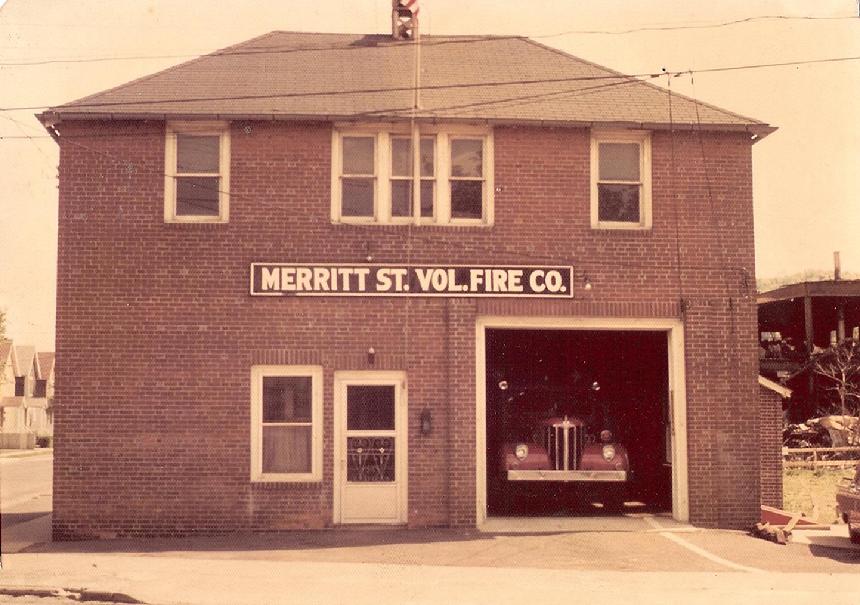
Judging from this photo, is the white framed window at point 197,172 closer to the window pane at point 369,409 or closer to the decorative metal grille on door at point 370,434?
the window pane at point 369,409

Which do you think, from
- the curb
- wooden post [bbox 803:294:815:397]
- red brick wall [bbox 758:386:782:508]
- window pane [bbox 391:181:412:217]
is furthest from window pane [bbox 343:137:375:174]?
the curb

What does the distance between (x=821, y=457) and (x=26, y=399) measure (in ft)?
153

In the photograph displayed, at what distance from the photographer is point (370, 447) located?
53.2 ft

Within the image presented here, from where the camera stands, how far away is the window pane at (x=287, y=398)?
16.1m

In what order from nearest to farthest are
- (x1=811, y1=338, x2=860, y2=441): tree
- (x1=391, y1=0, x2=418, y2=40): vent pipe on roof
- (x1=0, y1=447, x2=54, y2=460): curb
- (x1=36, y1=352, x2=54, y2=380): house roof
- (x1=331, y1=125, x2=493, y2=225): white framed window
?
(x1=331, y1=125, x2=493, y2=225): white framed window
(x1=391, y1=0, x2=418, y2=40): vent pipe on roof
(x1=811, y1=338, x2=860, y2=441): tree
(x1=0, y1=447, x2=54, y2=460): curb
(x1=36, y1=352, x2=54, y2=380): house roof

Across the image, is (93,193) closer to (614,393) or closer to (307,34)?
(307,34)

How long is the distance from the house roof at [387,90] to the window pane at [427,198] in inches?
42.7

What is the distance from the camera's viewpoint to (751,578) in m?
12.1

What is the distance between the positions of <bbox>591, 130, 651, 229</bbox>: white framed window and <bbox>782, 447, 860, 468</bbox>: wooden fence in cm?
1418

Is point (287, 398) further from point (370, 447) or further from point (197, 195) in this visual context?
point (197, 195)

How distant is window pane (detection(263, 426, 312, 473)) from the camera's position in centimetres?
1603

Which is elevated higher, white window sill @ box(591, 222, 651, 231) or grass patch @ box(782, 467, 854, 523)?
white window sill @ box(591, 222, 651, 231)

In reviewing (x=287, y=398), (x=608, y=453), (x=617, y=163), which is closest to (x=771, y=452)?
(x=608, y=453)

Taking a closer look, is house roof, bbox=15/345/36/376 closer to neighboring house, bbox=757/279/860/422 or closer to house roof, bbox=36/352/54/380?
house roof, bbox=36/352/54/380
